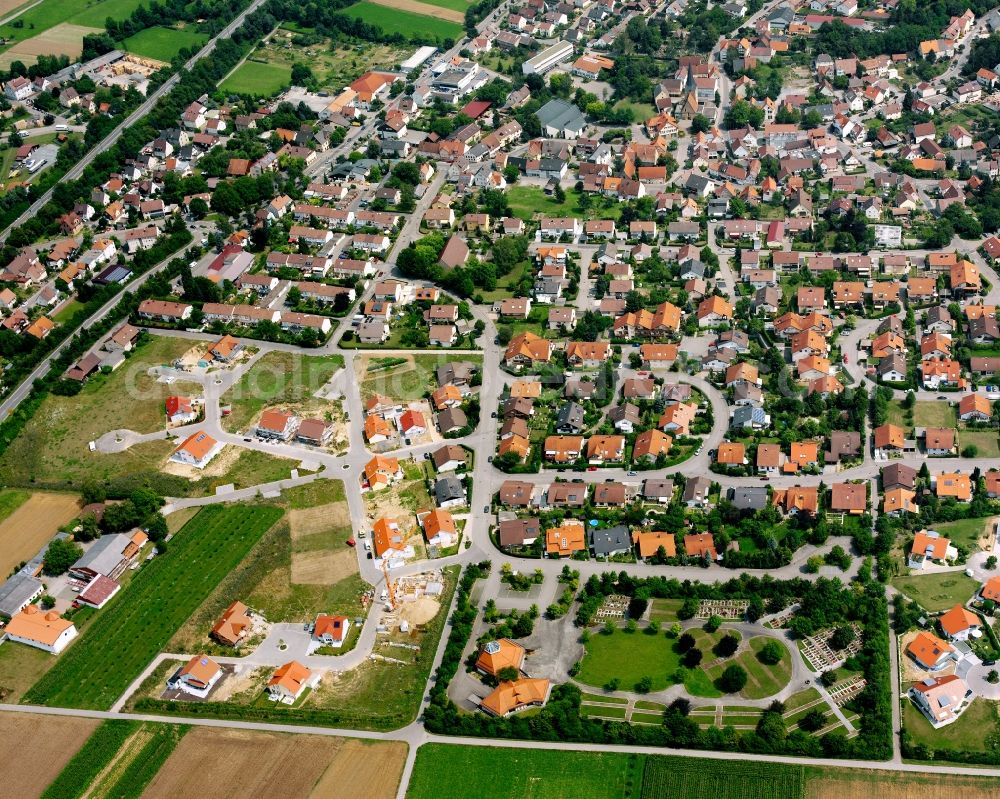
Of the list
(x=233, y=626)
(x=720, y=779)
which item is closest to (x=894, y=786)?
(x=720, y=779)

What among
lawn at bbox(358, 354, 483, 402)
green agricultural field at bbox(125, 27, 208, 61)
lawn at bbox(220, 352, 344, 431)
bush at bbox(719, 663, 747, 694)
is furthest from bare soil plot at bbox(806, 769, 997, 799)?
green agricultural field at bbox(125, 27, 208, 61)

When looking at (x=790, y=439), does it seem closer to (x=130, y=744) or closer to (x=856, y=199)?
(x=856, y=199)

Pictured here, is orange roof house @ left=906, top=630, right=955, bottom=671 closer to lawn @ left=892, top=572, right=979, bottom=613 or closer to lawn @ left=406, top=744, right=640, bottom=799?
lawn @ left=892, top=572, right=979, bottom=613

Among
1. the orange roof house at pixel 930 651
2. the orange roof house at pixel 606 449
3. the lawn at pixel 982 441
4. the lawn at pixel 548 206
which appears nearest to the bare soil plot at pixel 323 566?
the orange roof house at pixel 606 449

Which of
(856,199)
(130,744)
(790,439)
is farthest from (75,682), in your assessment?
(856,199)

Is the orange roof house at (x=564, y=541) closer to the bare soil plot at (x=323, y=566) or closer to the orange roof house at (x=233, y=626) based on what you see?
the bare soil plot at (x=323, y=566)

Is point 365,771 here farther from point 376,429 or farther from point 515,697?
point 376,429
